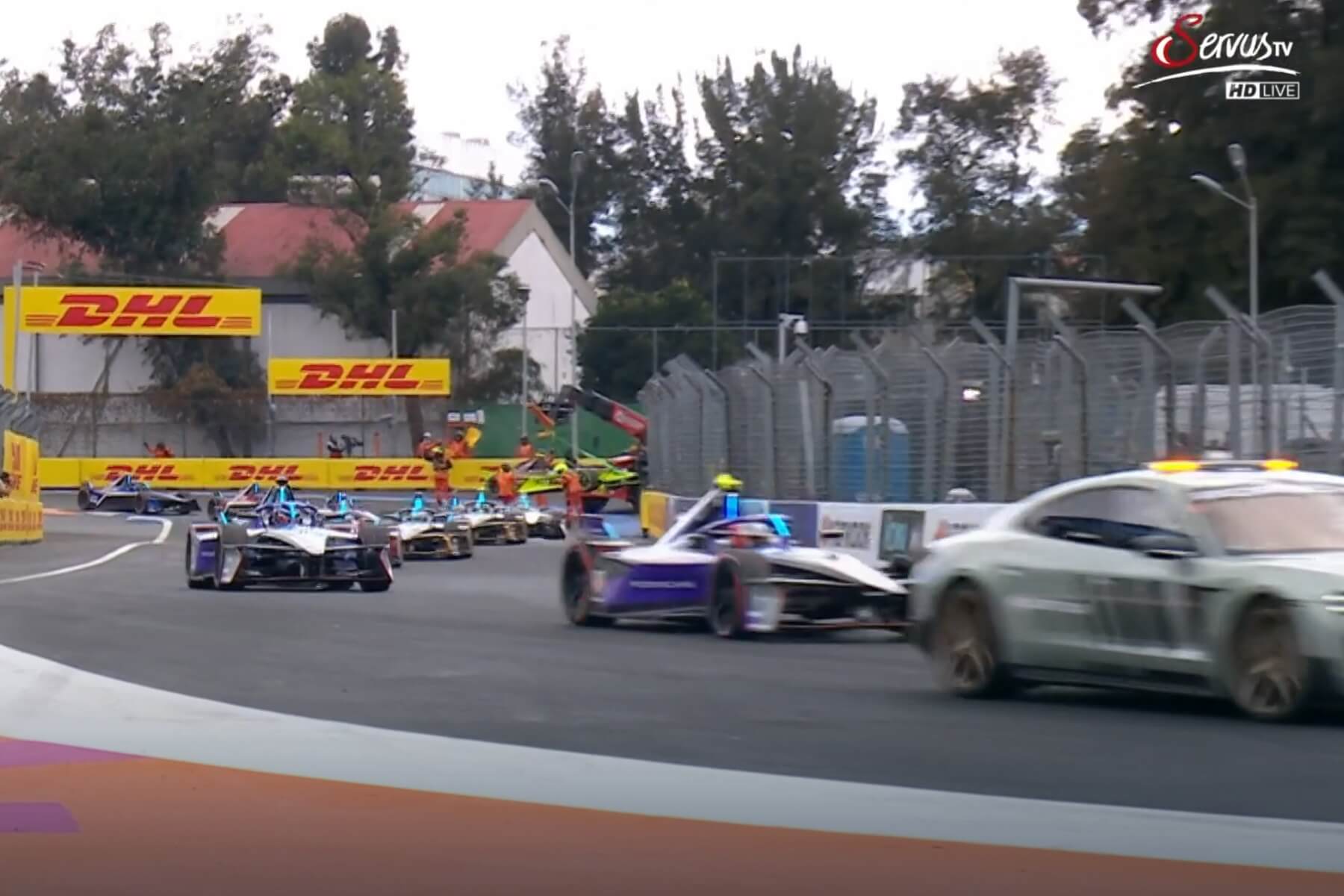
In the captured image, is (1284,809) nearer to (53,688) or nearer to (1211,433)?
(53,688)

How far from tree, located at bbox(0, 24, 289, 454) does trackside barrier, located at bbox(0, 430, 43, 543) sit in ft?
117

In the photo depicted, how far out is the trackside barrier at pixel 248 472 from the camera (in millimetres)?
61375

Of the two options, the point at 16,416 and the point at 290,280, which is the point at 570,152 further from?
the point at 16,416

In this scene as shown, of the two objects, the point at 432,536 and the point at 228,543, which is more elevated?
the point at 228,543

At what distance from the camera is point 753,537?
16.5m

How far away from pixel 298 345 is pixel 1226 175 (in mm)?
39714

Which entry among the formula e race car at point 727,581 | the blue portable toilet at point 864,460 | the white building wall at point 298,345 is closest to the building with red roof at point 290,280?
the white building wall at point 298,345

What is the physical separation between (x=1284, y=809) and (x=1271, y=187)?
38375 mm

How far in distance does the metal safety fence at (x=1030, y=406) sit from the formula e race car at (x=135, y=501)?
25123 millimetres

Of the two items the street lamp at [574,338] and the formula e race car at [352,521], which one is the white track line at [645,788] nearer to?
the formula e race car at [352,521]

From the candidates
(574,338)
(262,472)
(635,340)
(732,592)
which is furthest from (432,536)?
(635,340)

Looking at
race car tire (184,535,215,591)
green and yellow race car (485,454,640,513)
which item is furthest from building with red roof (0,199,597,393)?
race car tire (184,535,215,591)

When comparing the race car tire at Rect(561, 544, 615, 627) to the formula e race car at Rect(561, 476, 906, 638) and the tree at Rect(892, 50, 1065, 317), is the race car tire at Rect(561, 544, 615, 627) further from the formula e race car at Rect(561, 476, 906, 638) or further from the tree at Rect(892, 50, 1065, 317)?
the tree at Rect(892, 50, 1065, 317)

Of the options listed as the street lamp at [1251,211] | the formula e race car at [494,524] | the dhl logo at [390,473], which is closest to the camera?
the formula e race car at [494,524]
